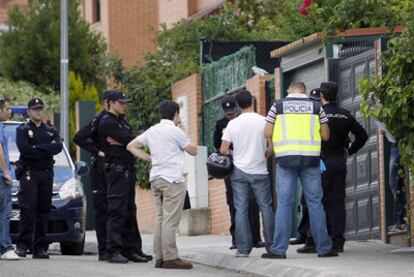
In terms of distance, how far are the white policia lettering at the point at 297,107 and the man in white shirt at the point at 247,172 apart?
0.56m

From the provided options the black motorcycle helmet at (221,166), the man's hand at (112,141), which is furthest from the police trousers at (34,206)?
the black motorcycle helmet at (221,166)

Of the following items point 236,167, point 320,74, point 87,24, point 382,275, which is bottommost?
point 382,275

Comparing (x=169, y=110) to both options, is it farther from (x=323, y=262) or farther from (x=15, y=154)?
(x=15, y=154)

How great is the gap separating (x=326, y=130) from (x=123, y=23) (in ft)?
109

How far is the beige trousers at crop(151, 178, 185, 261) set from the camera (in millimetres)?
14633

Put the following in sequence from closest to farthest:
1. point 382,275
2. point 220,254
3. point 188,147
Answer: point 382,275 < point 188,147 < point 220,254

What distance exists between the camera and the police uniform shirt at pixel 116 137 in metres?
15.4

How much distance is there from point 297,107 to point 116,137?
6.92 ft

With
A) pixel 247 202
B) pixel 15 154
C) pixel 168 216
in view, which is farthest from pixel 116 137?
pixel 15 154

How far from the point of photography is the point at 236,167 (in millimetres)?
14930

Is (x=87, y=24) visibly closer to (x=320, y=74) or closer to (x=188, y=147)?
(x=320, y=74)

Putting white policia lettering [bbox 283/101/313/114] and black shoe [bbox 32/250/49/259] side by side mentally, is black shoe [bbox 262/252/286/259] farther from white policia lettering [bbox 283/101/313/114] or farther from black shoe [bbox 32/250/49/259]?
black shoe [bbox 32/250/49/259]

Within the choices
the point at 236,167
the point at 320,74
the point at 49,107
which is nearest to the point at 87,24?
the point at 49,107

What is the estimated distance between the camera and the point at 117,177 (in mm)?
15328
